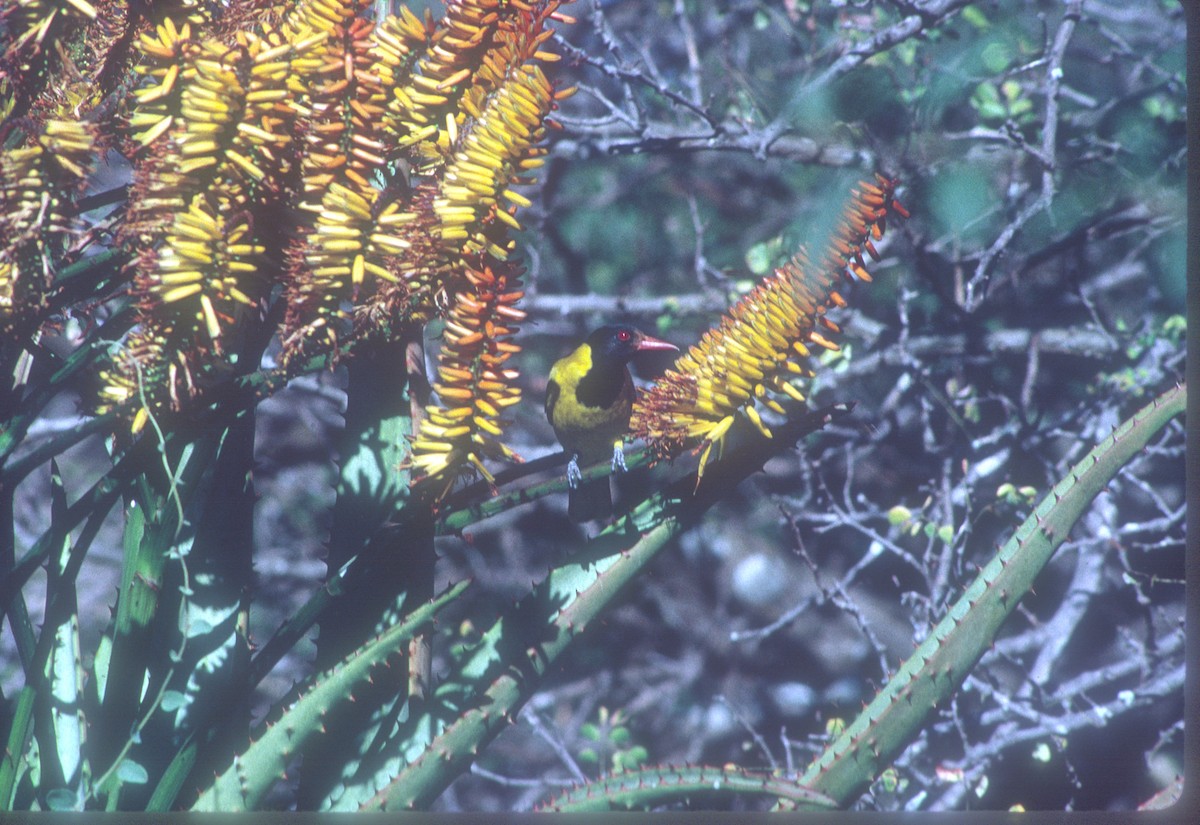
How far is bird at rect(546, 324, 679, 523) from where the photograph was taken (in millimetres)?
790

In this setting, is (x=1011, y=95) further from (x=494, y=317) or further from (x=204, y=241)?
(x=204, y=241)

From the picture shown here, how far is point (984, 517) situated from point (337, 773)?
772mm

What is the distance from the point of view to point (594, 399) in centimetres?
85

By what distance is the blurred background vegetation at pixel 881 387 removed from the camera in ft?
2.93

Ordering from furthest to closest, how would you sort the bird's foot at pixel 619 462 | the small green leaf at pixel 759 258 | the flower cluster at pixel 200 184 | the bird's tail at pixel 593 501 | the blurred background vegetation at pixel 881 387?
1. the small green leaf at pixel 759 258
2. the blurred background vegetation at pixel 881 387
3. the bird's tail at pixel 593 501
4. the bird's foot at pixel 619 462
5. the flower cluster at pixel 200 184

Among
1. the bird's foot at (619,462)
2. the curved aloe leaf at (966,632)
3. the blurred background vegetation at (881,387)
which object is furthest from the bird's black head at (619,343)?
the curved aloe leaf at (966,632)

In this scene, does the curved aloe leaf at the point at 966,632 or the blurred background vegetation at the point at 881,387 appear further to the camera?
the blurred background vegetation at the point at 881,387

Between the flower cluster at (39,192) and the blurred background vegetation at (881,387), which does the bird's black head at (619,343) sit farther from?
the flower cluster at (39,192)

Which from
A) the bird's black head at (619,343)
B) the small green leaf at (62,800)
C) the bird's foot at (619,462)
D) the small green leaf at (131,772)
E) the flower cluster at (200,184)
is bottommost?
the small green leaf at (62,800)

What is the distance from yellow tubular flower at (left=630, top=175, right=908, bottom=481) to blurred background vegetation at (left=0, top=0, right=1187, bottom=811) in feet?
0.91

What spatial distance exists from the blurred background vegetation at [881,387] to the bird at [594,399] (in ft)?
0.38

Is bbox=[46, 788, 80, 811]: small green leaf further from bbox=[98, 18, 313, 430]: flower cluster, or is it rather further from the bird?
the bird

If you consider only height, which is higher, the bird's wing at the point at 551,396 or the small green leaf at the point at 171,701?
the bird's wing at the point at 551,396

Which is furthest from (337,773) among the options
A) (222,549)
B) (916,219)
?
(916,219)
